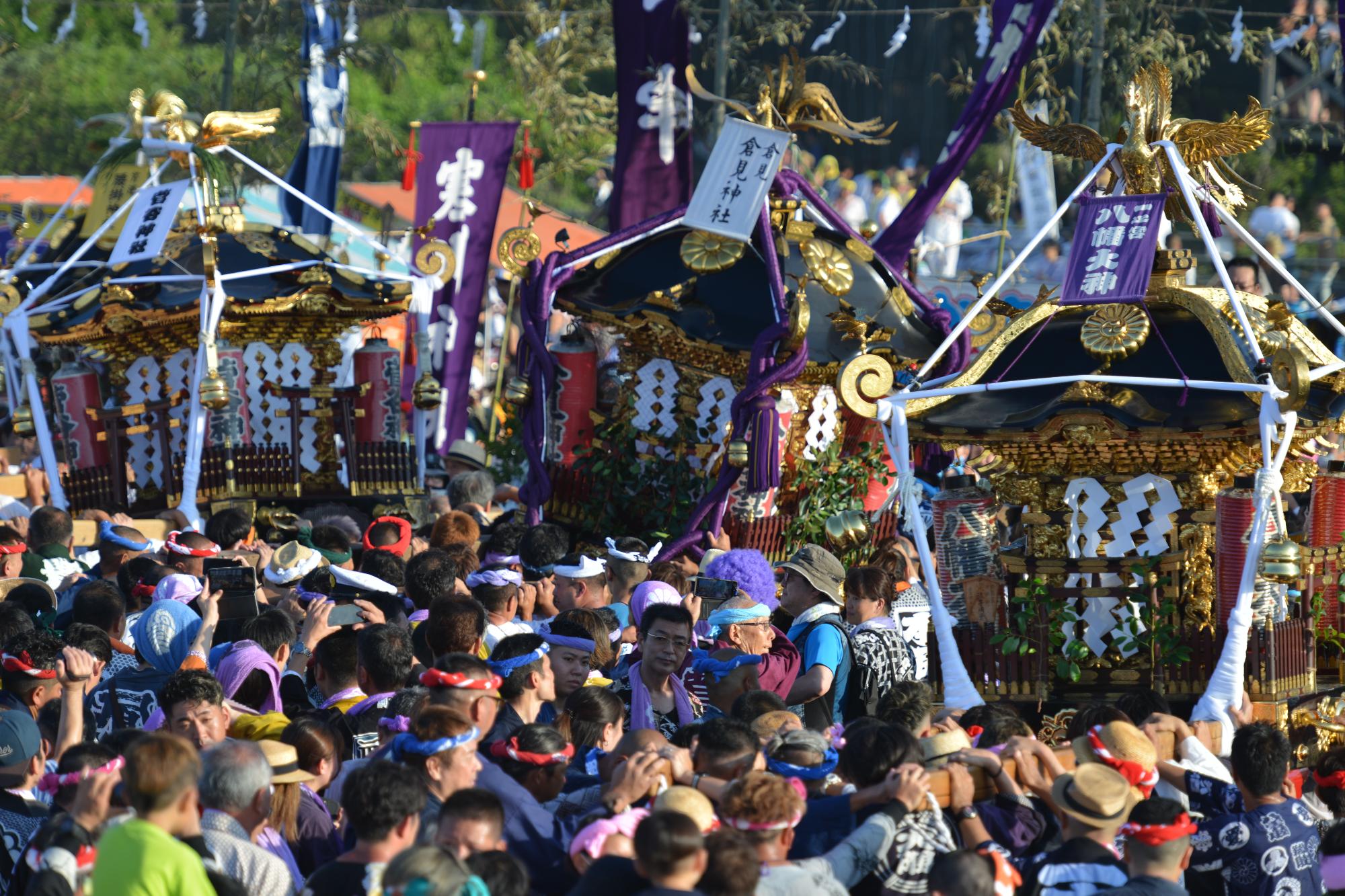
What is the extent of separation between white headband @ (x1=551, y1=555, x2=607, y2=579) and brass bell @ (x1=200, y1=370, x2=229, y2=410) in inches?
202

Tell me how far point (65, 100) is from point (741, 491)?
2511 cm

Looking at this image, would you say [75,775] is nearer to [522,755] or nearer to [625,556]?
[522,755]

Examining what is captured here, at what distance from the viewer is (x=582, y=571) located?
935 centimetres

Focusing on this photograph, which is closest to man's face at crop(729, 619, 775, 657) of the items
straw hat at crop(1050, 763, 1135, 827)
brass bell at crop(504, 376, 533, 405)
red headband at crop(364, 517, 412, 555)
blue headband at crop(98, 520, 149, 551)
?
straw hat at crop(1050, 763, 1135, 827)

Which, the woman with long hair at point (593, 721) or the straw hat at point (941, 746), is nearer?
the straw hat at point (941, 746)

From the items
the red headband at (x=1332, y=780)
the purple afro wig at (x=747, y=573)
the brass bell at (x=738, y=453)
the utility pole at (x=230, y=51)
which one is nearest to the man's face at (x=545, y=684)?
the purple afro wig at (x=747, y=573)

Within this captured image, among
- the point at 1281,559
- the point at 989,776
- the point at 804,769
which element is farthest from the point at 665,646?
the point at 1281,559

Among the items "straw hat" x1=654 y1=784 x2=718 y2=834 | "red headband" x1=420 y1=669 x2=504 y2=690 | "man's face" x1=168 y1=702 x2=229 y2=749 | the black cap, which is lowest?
"man's face" x1=168 y1=702 x2=229 y2=749

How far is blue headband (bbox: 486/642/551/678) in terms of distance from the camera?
6715 millimetres

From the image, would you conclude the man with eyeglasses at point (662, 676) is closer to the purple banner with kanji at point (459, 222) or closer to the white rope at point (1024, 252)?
the white rope at point (1024, 252)

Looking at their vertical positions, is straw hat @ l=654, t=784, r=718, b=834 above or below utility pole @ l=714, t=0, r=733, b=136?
below

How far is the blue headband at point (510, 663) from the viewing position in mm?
6715

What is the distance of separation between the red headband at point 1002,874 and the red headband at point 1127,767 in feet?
2.25

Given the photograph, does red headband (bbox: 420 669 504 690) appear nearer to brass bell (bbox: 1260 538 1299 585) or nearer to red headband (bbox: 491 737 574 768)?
red headband (bbox: 491 737 574 768)
